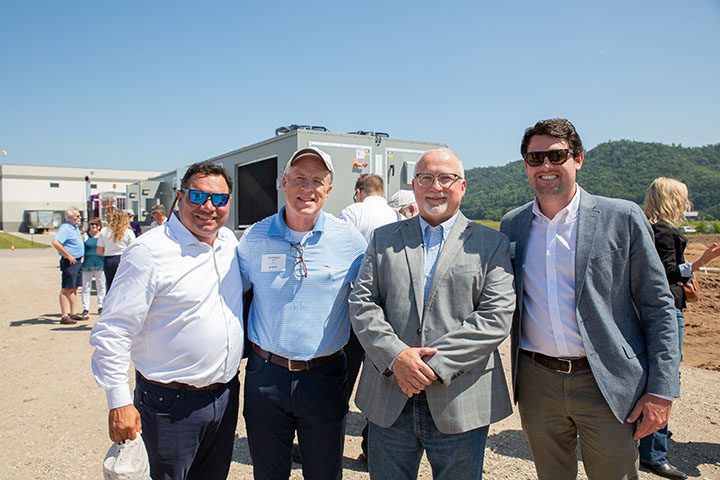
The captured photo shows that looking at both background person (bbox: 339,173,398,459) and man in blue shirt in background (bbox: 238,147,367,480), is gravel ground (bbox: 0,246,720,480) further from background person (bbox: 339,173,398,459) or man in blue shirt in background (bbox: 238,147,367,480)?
man in blue shirt in background (bbox: 238,147,367,480)

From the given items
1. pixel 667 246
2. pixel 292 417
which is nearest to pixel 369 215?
pixel 292 417

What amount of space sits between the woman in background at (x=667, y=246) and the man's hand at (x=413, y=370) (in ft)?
7.21

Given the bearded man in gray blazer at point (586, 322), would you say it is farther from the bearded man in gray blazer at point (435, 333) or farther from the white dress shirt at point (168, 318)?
the white dress shirt at point (168, 318)

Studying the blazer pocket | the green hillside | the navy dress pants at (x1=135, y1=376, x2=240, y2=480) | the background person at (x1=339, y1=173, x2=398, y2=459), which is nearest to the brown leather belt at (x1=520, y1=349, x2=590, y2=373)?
the blazer pocket

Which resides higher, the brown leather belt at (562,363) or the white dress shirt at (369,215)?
the white dress shirt at (369,215)

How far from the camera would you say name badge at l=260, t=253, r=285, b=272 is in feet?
7.73

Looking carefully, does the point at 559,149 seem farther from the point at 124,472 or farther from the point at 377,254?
the point at 124,472

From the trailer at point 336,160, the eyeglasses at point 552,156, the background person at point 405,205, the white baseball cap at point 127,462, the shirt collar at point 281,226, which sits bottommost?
the white baseball cap at point 127,462

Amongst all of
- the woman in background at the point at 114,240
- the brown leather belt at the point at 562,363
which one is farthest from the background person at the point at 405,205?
the woman in background at the point at 114,240

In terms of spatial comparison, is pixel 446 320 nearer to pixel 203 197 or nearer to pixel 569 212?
pixel 569 212

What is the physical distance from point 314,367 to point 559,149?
1.55 m

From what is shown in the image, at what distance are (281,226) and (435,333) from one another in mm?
959

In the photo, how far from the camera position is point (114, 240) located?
748 centimetres

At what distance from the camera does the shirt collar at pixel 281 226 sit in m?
2.44
